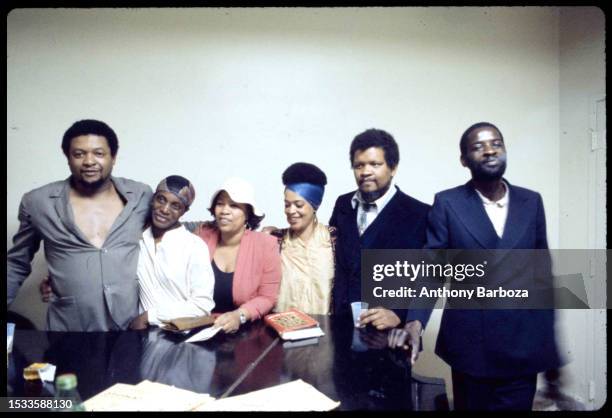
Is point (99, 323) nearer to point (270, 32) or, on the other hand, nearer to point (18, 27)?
point (18, 27)

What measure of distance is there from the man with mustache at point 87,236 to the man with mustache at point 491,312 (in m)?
1.17

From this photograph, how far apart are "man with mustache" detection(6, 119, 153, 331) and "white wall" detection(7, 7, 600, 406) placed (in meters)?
0.05

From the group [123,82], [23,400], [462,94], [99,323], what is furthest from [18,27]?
[462,94]

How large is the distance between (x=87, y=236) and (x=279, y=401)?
41.2 inches

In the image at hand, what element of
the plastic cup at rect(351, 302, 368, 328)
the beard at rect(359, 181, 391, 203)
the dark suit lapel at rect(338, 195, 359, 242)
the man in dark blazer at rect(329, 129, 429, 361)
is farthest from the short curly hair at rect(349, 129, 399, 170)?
the plastic cup at rect(351, 302, 368, 328)

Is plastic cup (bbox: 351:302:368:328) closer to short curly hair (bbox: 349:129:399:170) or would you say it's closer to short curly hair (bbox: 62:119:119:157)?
short curly hair (bbox: 349:129:399:170)

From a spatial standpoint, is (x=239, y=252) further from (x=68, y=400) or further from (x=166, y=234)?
(x=68, y=400)

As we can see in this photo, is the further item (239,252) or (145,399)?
(239,252)

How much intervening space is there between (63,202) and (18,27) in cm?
70

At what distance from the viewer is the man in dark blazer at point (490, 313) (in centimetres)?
172

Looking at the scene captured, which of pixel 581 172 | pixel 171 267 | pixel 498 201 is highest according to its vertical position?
pixel 581 172

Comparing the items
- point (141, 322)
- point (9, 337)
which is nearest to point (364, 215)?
point (141, 322)

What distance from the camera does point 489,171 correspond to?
69.4 inches
